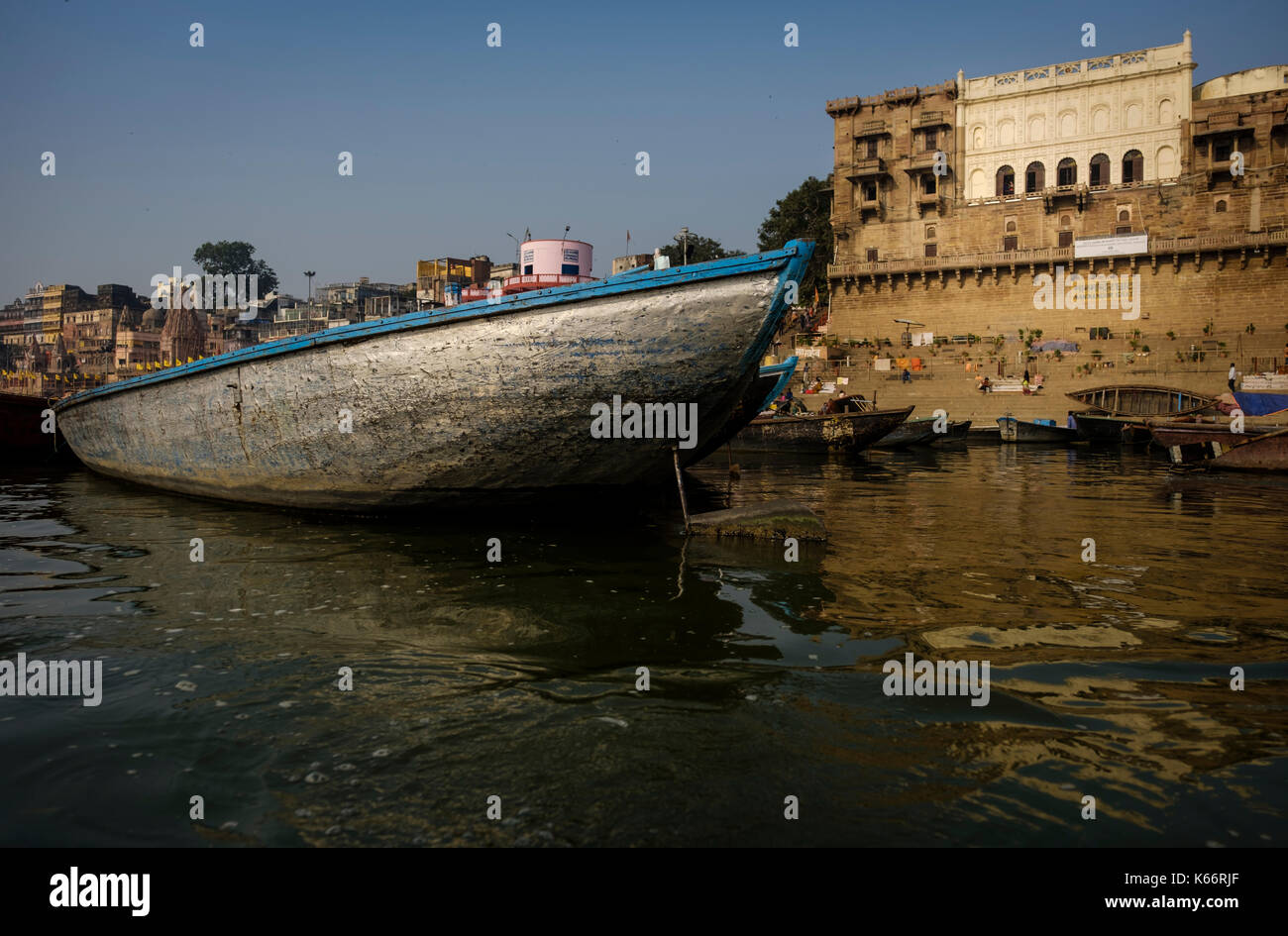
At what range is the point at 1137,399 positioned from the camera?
32031 millimetres

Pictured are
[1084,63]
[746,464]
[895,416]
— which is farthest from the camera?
[1084,63]

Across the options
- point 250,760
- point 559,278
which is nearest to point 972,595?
point 250,760

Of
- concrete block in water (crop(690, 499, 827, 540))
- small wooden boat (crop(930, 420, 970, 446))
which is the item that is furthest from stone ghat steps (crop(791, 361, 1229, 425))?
concrete block in water (crop(690, 499, 827, 540))

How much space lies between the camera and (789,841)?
6.88 feet

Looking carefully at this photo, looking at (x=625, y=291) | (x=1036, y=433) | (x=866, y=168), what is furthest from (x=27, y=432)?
(x=866, y=168)

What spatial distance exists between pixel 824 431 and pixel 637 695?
18.4 meters

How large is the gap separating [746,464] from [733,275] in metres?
12.7

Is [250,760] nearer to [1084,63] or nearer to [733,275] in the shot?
[733,275]

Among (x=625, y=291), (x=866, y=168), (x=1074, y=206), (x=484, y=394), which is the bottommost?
(x=484, y=394)

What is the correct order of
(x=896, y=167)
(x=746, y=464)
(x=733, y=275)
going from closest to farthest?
(x=733, y=275), (x=746, y=464), (x=896, y=167)

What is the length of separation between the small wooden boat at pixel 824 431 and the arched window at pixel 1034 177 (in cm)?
2851

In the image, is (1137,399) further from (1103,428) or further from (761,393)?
(761,393)

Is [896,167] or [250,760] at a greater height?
[896,167]

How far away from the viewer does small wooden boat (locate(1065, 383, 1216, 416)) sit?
31.0 m
